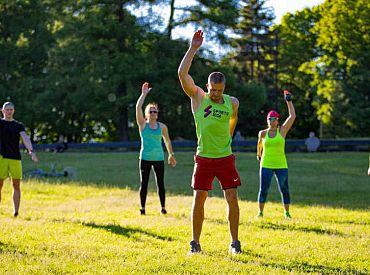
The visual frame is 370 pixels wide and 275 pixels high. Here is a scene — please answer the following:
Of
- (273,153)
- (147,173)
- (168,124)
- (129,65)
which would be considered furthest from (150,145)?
(168,124)

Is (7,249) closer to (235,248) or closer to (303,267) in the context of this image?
(235,248)

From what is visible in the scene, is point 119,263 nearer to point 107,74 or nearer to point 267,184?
point 267,184

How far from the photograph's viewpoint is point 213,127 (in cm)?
668

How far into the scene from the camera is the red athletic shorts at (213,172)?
6750mm

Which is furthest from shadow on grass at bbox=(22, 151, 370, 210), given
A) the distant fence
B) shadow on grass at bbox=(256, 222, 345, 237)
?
the distant fence

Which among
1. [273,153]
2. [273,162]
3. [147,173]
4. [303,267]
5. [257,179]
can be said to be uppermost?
[273,153]


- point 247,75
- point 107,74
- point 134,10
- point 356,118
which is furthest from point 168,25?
point 247,75

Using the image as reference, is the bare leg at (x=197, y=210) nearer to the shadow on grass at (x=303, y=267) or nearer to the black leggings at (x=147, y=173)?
the shadow on grass at (x=303, y=267)

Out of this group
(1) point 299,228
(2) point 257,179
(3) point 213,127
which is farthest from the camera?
(2) point 257,179

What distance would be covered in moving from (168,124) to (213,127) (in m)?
36.4

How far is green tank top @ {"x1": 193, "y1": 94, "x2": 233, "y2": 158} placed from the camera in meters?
6.64

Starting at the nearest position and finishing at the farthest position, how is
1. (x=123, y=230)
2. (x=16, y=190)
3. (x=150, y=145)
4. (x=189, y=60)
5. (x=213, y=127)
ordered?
(x=189, y=60)
(x=213, y=127)
(x=123, y=230)
(x=16, y=190)
(x=150, y=145)

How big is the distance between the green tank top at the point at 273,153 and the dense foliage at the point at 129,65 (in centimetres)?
2698

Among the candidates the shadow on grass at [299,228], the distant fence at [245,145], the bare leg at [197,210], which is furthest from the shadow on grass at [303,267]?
the distant fence at [245,145]
